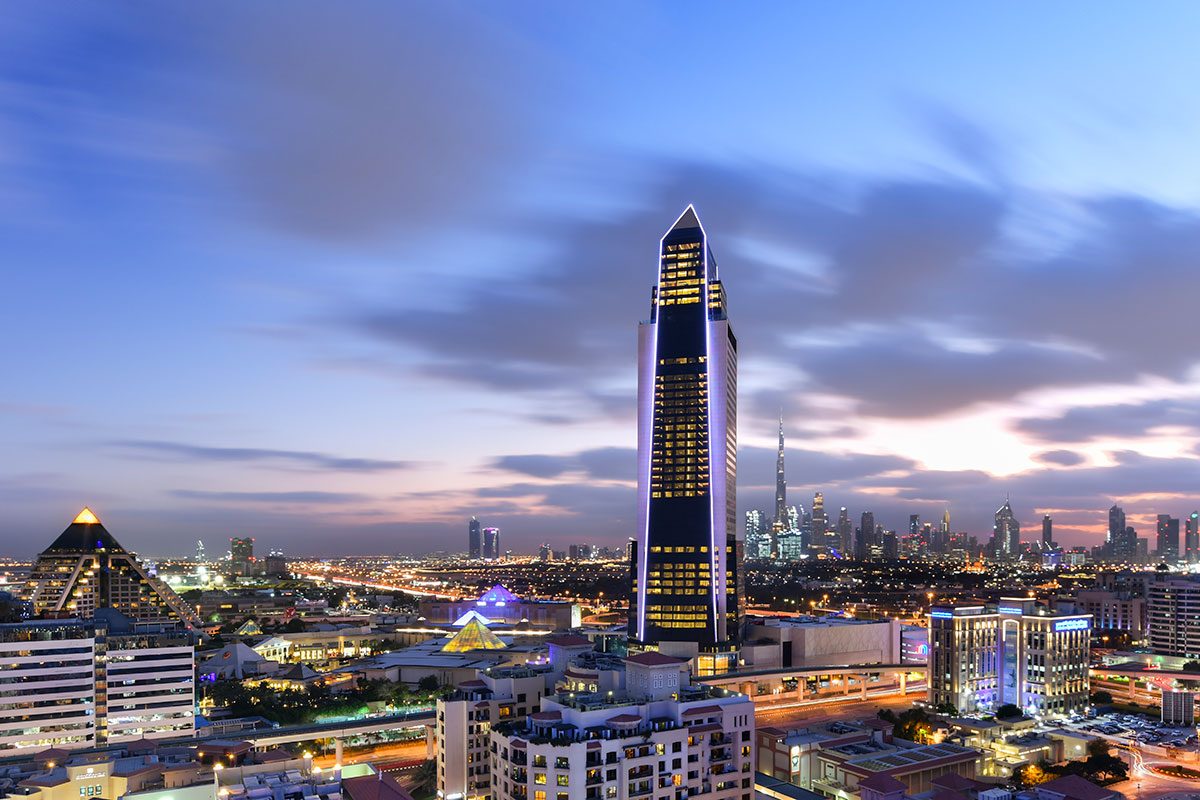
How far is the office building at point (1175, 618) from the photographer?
129m

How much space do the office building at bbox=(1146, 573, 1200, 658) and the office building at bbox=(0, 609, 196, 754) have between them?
12023cm

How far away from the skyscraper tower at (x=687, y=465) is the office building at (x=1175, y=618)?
200 feet

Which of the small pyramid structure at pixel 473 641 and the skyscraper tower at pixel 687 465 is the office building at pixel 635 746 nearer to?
the small pyramid structure at pixel 473 641

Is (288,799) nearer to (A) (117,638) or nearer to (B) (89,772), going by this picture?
(B) (89,772)

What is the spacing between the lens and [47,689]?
71562 mm

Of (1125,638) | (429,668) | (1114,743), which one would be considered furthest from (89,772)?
(1125,638)

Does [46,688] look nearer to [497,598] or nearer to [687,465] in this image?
[687,465]

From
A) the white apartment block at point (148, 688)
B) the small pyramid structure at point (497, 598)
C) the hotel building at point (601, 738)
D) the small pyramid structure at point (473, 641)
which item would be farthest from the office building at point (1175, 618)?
the white apartment block at point (148, 688)

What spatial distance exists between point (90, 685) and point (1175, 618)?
131m

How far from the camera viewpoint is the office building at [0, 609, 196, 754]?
70.6 m

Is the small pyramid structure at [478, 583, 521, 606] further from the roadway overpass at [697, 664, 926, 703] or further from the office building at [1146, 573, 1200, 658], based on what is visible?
the office building at [1146, 573, 1200, 658]

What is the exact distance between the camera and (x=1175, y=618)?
5143 inches

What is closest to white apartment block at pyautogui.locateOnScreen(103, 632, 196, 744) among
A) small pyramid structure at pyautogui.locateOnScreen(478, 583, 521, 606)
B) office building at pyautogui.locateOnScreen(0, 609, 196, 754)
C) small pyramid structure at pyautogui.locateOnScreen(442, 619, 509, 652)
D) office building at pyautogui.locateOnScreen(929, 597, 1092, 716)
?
office building at pyautogui.locateOnScreen(0, 609, 196, 754)

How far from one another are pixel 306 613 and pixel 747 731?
150637mm
